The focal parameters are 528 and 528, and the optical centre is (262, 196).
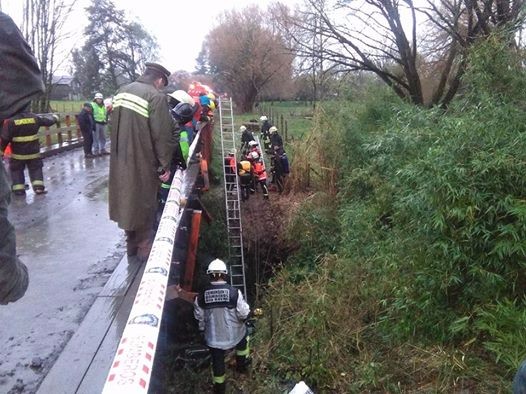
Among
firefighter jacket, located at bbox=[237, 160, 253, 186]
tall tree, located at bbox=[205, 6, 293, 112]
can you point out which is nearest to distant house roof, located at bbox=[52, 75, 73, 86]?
firefighter jacket, located at bbox=[237, 160, 253, 186]

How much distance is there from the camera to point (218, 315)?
5.62 meters

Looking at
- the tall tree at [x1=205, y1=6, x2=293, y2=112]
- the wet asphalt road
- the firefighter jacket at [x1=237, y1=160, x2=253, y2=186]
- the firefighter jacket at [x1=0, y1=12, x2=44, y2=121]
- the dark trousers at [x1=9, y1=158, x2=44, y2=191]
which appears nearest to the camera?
the firefighter jacket at [x1=0, y1=12, x2=44, y2=121]

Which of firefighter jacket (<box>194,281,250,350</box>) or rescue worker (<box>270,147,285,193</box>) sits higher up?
rescue worker (<box>270,147,285,193</box>)

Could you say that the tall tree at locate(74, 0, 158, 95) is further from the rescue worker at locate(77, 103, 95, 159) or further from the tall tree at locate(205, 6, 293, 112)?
the rescue worker at locate(77, 103, 95, 159)

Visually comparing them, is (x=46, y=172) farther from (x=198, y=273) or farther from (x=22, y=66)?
(x=22, y=66)

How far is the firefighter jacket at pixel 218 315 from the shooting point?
5602 mm

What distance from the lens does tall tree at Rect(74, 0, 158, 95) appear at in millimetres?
49188

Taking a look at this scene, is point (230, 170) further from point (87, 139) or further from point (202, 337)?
point (202, 337)

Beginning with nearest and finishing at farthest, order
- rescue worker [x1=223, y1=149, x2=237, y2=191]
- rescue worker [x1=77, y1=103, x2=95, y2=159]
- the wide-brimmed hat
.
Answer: the wide-brimmed hat, rescue worker [x1=223, y1=149, x2=237, y2=191], rescue worker [x1=77, y1=103, x2=95, y2=159]

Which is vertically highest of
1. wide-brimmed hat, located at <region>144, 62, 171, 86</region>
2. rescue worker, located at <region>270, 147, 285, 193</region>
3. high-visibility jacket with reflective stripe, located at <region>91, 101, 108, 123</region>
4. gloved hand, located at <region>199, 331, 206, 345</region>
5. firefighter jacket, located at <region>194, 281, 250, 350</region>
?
wide-brimmed hat, located at <region>144, 62, 171, 86</region>

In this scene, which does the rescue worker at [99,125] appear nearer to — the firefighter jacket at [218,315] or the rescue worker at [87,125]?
the rescue worker at [87,125]

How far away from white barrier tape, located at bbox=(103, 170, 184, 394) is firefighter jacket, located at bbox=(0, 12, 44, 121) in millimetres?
945

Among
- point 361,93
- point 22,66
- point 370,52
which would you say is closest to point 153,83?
point 22,66

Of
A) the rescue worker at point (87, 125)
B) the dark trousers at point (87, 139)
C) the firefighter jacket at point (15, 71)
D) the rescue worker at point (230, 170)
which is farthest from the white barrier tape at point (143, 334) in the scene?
the dark trousers at point (87, 139)
